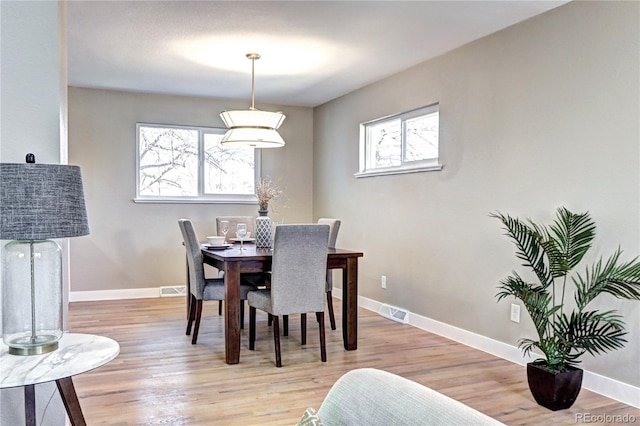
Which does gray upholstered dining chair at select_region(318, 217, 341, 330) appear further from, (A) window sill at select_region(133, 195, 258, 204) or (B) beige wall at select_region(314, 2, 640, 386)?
(A) window sill at select_region(133, 195, 258, 204)

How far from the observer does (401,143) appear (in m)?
4.99

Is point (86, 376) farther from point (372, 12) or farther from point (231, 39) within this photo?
point (372, 12)

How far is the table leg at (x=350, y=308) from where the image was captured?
151 inches

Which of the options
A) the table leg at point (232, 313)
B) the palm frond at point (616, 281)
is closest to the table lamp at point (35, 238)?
the table leg at point (232, 313)

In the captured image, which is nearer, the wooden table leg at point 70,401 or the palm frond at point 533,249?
the wooden table leg at point 70,401

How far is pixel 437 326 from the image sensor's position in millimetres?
4371

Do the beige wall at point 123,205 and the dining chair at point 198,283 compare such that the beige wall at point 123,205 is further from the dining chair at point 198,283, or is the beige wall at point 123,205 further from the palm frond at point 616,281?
the palm frond at point 616,281

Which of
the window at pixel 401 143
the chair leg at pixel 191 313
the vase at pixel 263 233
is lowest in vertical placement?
the chair leg at pixel 191 313

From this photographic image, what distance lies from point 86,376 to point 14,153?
1.75 meters

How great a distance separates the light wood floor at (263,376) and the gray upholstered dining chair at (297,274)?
0.32 meters

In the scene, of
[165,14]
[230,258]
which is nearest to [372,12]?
[165,14]

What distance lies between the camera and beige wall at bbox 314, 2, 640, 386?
290cm

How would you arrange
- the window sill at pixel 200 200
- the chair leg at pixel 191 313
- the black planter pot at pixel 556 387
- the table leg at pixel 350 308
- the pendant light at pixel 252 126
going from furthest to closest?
the window sill at pixel 200 200 → the chair leg at pixel 191 313 → the pendant light at pixel 252 126 → the table leg at pixel 350 308 → the black planter pot at pixel 556 387

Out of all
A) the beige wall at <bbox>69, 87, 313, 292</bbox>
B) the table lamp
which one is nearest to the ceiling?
the beige wall at <bbox>69, 87, 313, 292</bbox>
